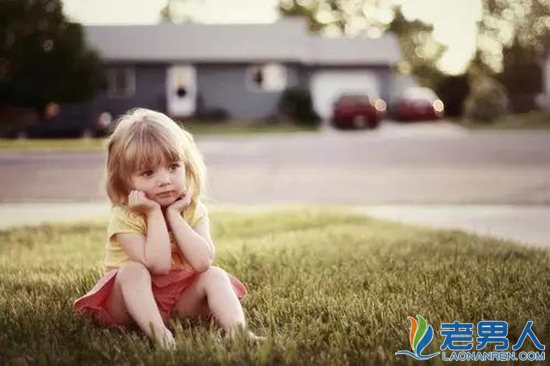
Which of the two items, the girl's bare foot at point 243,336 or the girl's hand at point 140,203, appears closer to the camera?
the girl's bare foot at point 243,336

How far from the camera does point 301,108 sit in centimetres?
2023

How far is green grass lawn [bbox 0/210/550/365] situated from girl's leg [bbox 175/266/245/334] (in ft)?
0.17

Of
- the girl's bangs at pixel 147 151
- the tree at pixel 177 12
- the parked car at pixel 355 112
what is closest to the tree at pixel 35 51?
the girl's bangs at pixel 147 151

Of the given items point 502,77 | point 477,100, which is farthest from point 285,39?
point 502,77

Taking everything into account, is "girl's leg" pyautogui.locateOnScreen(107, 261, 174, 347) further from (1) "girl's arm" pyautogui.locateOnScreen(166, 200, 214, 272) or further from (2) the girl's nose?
(2) the girl's nose

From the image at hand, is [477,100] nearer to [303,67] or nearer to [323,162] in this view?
[303,67]

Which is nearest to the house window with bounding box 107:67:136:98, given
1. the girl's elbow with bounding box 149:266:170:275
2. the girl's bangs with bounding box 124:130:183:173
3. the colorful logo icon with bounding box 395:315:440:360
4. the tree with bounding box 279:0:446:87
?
the tree with bounding box 279:0:446:87

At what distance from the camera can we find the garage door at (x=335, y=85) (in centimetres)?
2439

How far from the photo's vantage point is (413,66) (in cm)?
3312

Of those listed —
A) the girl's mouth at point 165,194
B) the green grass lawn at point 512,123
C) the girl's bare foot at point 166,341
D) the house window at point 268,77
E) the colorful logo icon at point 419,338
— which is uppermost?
the house window at point 268,77

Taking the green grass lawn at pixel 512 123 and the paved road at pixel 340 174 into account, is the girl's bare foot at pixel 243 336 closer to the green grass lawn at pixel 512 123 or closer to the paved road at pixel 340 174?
the paved road at pixel 340 174

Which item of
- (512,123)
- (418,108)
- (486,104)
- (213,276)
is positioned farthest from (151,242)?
(418,108)

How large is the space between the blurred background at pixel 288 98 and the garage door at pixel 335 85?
53 millimetres

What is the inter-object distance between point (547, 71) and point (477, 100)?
9153 millimetres
